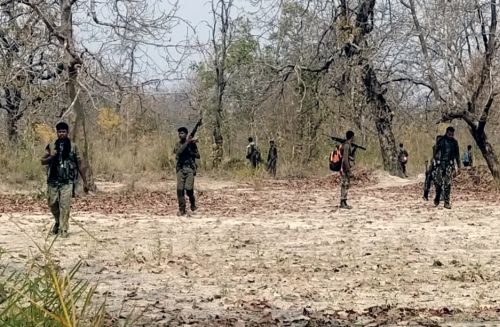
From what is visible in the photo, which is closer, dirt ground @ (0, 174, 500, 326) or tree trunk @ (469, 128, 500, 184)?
dirt ground @ (0, 174, 500, 326)

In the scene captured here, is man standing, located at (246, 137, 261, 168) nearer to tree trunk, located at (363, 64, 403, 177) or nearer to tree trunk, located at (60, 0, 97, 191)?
tree trunk, located at (363, 64, 403, 177)

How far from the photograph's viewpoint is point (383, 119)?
81.1ft

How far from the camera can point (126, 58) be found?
17.4 m

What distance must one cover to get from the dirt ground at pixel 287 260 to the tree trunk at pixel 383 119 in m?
8.45

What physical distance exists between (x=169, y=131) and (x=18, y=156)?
9.42 meters

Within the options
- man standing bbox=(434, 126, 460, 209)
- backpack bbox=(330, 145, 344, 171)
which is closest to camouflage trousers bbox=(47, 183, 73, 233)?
Answer: backpack bbox=(330, 145, 344, 171)

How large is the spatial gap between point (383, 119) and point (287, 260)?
16392 millimetres

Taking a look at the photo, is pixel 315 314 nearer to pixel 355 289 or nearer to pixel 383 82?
pixel 355 289

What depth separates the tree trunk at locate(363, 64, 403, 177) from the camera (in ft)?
78.9

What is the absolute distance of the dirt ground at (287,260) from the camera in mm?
6535

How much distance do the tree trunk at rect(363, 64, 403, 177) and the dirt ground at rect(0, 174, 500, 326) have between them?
8449mm

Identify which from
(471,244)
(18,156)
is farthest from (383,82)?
(471,244)

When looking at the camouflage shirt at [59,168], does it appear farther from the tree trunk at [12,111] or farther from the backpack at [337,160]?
the tree trunk at [12,111]

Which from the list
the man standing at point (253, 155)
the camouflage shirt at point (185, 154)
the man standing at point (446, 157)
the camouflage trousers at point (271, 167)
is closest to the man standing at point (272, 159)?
the camouflage trousers at point (271, 167)
